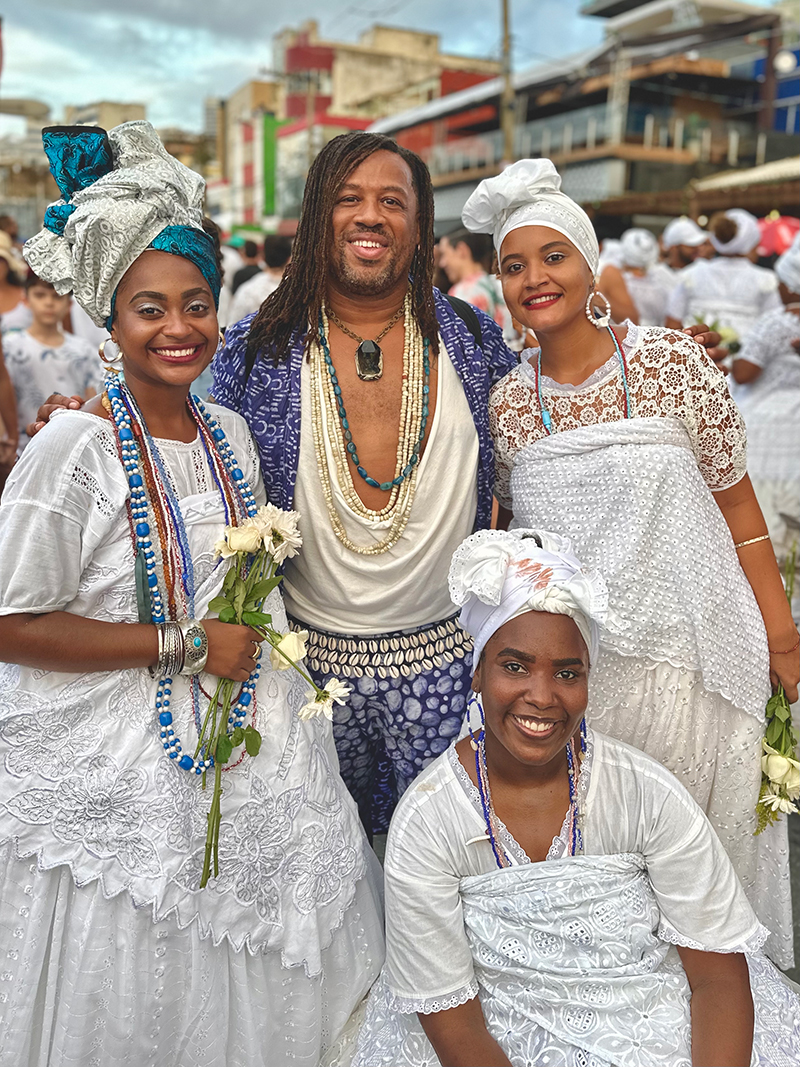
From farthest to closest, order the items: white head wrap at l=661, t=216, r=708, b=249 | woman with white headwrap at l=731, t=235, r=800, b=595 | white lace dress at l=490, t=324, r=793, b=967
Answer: white head wrap at l=661, t=216, r=708, b=249 → woman with white headwrap at l=731, t=235, r=800, b=595 → white lace dress at l=490, t=324, r=793, b=967

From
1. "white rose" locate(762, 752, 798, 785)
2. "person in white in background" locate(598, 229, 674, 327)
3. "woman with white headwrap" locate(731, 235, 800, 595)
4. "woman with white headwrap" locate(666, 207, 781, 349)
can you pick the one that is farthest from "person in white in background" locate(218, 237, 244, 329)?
"white rose" locate(762, 752, 798, 785)

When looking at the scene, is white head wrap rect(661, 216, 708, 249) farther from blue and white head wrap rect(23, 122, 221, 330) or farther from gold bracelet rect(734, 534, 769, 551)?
blue and white head wrap rect(23, 122, 221, 330)

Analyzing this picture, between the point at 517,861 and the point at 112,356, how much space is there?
152cm

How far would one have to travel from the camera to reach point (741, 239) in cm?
770

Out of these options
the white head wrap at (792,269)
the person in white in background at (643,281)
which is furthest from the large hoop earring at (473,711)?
the person in white in background at (643,281)

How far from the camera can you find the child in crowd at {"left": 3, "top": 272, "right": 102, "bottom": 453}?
5.77m

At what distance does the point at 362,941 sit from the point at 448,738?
1.99 ft

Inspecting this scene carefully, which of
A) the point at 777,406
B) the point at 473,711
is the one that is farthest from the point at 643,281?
the point at 473,711

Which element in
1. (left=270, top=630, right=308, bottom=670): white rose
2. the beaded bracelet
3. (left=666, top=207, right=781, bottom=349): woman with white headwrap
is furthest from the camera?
(left=666, top=207, right=781, bottom=349): woman with white headwrap

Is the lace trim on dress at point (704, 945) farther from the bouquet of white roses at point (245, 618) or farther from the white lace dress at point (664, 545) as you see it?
the bouquet of white roses at point (245, 618)

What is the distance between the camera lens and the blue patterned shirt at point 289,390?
2584 millimetres

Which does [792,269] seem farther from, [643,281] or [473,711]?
[473,711]

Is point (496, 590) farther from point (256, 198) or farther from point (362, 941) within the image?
point (256, 198)

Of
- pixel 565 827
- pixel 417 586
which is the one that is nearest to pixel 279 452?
pixel 417 586
